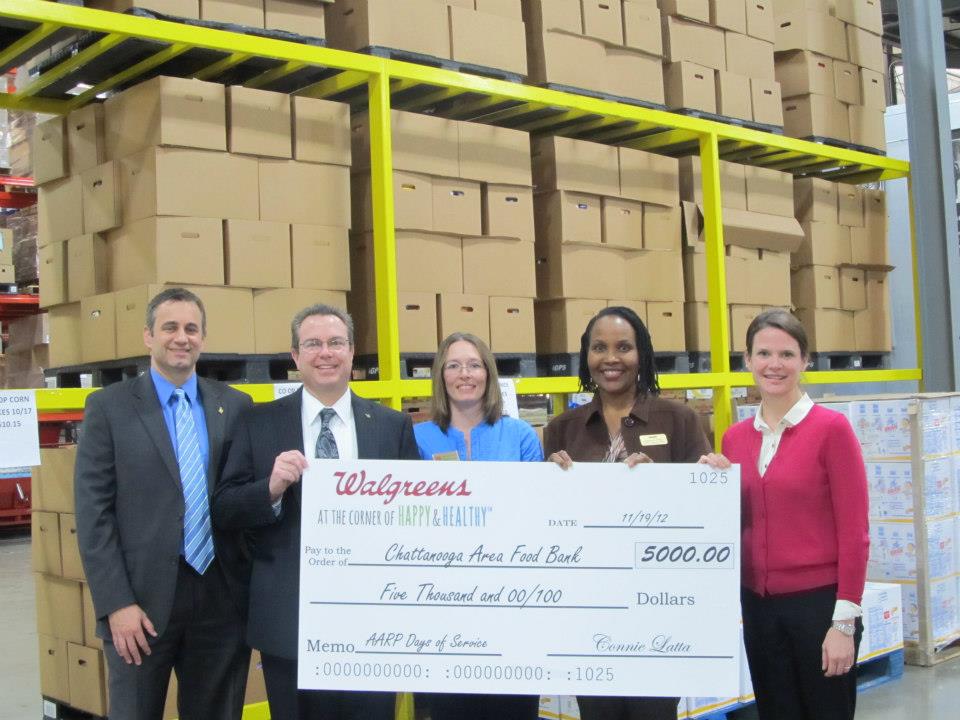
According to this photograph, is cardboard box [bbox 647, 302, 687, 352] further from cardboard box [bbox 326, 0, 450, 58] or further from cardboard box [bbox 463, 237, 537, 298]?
cardboard box [bbox 326, 0, 450, 58]

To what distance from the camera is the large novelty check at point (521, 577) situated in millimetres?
2957

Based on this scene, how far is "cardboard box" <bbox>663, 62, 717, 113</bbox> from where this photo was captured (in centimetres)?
667

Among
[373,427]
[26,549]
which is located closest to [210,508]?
[373,427]

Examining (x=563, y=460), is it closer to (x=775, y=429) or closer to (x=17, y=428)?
(x=775, y=429)

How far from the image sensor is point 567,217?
593 cm

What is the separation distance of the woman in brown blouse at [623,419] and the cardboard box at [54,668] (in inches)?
111

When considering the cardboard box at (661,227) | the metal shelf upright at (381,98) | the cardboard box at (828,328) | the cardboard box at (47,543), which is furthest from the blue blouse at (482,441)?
the cardboard box at (828,328)

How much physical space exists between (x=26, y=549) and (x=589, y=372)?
10.8 meters

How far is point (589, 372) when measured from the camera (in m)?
3.35

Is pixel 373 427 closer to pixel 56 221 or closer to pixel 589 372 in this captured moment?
pixel 589 372

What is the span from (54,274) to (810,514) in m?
3.76

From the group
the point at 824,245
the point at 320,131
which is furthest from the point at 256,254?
the point at 824,245

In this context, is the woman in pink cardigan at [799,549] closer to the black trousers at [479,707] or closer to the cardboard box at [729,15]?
the black trousers at [479,707]

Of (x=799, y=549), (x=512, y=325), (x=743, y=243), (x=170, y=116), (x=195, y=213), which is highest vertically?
(x=170, y=116)
